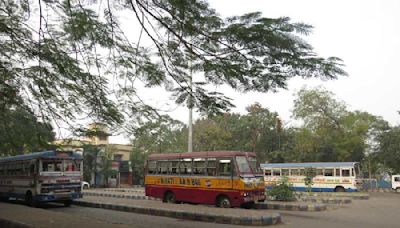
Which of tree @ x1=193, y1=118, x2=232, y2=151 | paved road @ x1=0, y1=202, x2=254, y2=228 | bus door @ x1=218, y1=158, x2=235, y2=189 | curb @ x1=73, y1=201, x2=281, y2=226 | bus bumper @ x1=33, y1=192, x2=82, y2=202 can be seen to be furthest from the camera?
tree @ x1=193, y1=118, x2=232, y2=151

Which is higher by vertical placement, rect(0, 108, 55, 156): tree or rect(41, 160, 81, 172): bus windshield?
rect(0, 108, 55, 156): tree

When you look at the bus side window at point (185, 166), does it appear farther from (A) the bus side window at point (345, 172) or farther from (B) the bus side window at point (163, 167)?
(A) the bus side window at point (345, 172)

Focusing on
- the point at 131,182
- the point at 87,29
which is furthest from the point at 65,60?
the point at 131,182

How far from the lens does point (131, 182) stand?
156 feet

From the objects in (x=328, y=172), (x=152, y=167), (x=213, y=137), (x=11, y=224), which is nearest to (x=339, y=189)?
(x=328, y=172)

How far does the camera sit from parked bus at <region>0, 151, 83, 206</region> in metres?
17.0

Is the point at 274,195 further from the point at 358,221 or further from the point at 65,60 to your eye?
the point at 65,60

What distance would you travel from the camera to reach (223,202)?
50.8 feet

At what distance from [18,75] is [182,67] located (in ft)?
13.3

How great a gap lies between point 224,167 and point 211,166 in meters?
0.71

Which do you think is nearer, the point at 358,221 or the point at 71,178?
the point at 358,221

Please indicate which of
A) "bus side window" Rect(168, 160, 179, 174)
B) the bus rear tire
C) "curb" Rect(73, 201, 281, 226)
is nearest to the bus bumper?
"curb" Rect(73, 201, 281, 226)

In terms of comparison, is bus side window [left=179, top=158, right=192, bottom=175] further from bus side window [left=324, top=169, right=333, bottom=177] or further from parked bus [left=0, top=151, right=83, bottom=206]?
bus side window [left=324, top=169, right=333, bottom=177]

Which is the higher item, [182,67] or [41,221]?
[182,67]
